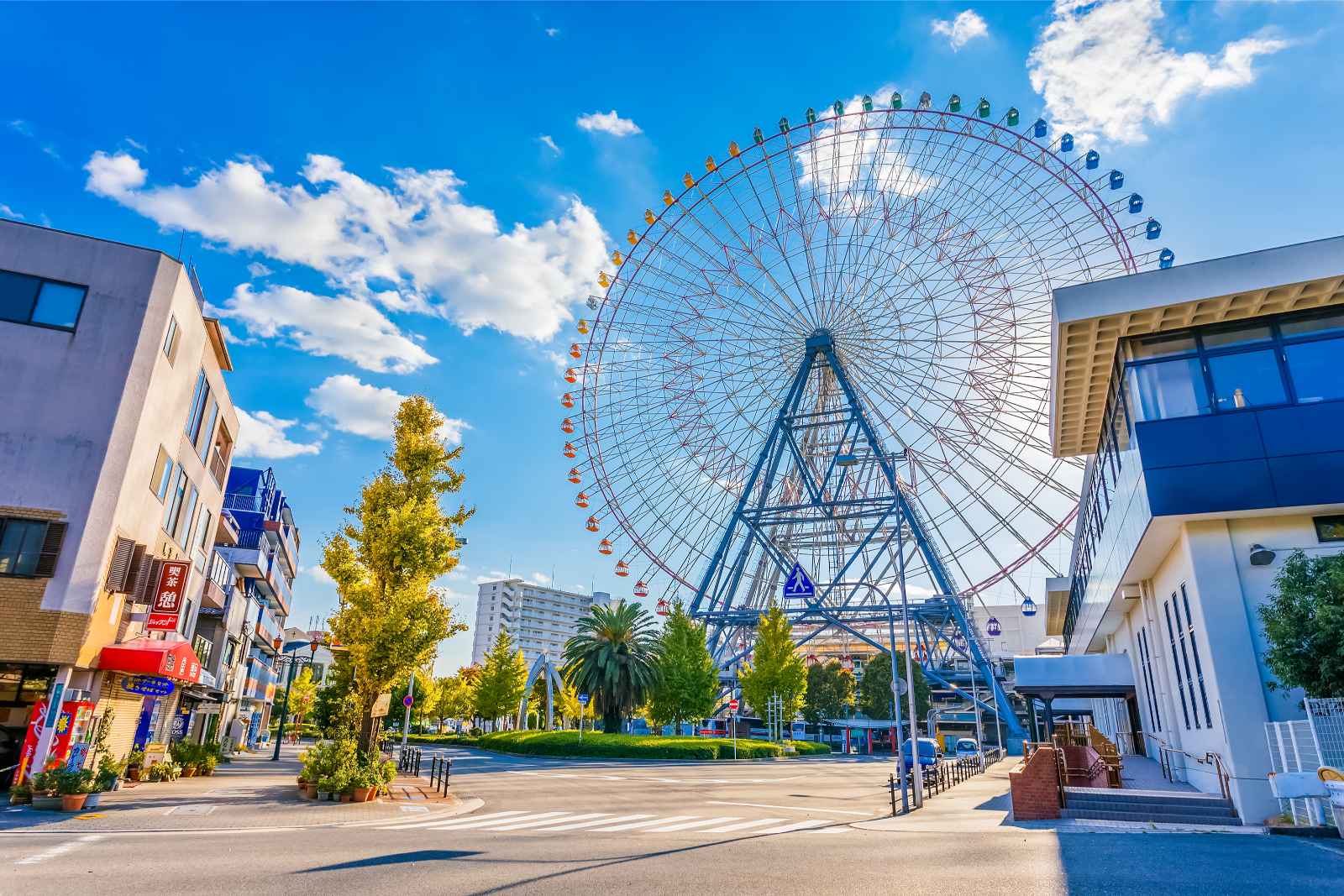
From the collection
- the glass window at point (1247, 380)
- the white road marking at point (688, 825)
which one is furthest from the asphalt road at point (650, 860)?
the glass window at point (1247, 380)

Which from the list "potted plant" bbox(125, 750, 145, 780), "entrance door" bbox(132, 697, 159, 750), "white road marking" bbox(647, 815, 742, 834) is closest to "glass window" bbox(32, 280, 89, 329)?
"entrance door" bbox(132, 697, 159, 750)

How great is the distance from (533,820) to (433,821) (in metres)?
2.01

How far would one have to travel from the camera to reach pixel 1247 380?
1686cm

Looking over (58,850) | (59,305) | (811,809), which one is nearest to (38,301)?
(59,305)

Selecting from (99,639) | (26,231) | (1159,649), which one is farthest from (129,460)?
(1159,649)

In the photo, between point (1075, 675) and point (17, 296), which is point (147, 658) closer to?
point (17, 296)

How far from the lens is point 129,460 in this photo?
1755 cm

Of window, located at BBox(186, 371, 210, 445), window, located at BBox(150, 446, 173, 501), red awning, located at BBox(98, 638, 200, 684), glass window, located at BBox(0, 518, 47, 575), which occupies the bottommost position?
red awning, located at BBox(98, 638, 200, 684)

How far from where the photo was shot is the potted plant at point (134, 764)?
2139cm

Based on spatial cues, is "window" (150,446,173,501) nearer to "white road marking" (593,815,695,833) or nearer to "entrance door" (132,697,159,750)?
"entrance door" (132,697,159,750)

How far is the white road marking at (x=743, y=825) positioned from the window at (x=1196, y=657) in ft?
31.3

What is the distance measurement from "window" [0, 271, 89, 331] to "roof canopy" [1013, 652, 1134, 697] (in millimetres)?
28202

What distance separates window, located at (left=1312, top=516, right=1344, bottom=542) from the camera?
51.5ft

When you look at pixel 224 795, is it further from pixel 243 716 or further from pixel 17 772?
pixel 243 716
